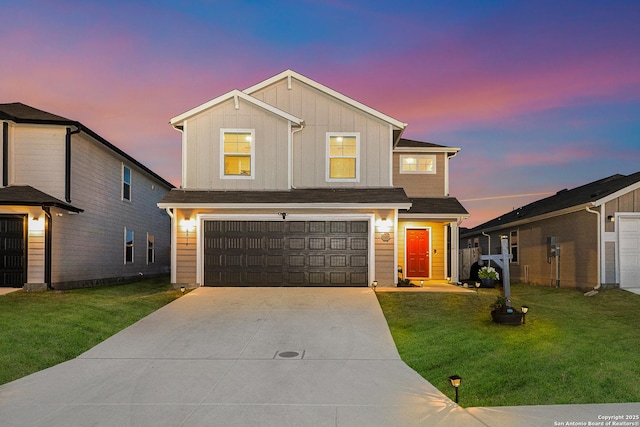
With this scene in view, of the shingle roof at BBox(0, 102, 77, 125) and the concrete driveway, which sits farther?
the shingle roof at BBox(0, 102, 77, 125)

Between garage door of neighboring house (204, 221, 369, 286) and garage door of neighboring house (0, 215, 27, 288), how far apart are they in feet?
18.6

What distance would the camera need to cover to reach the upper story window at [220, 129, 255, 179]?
15.1 m

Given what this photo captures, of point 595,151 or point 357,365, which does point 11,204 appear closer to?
point 357,365

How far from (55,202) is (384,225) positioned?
10426mm

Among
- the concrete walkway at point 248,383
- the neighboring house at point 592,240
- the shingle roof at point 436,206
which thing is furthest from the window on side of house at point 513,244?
the concrete walkway at point 248,383

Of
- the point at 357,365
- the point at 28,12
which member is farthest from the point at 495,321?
the point at 28,12

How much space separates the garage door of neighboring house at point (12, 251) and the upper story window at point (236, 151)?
6.58 m

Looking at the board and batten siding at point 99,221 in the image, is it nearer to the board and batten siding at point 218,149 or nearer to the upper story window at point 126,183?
the upper story window at point 126,183

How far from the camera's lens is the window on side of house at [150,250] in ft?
75.6

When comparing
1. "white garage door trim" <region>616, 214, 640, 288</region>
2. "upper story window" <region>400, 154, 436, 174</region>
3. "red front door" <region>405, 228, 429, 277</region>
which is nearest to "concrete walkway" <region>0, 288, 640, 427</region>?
"red front door" <region>405, 228, 429, 277</region>

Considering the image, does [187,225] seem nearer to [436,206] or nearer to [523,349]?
[436,206]

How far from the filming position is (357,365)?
751 centimetres

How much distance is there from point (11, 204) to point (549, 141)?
27135 mm

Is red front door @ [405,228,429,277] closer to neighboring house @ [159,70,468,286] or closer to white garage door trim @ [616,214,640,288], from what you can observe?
neighboring house @ [159,70,468,286]
